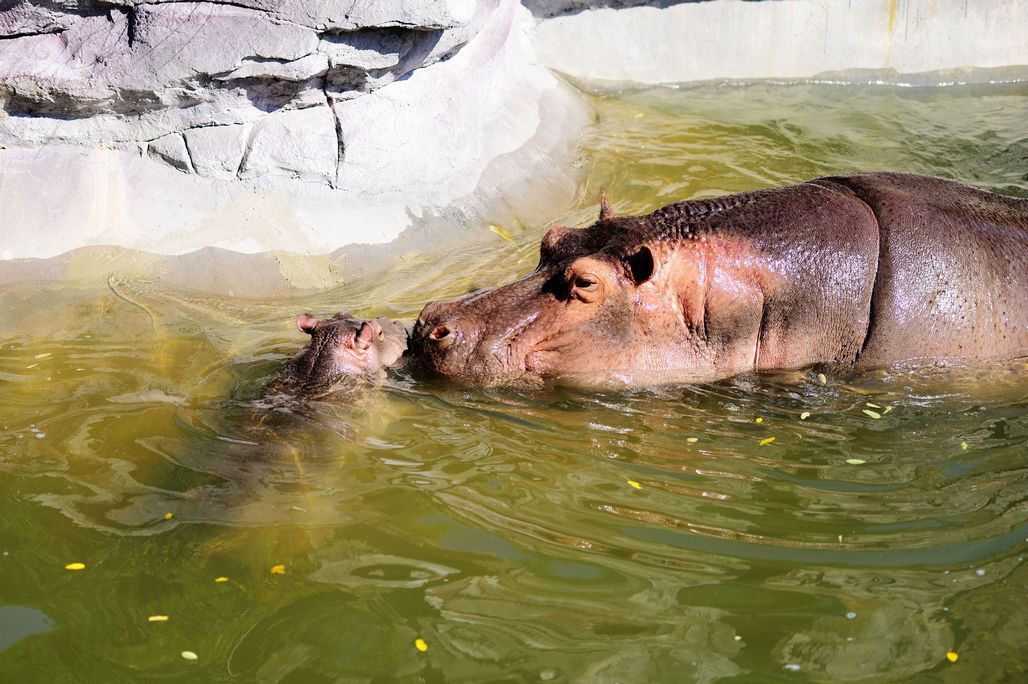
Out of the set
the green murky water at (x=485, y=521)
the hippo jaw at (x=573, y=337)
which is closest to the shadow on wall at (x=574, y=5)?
the green murky water at (x=485, y=521)

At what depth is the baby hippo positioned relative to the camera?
16.7ft

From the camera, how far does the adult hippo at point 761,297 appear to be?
16.7 feet

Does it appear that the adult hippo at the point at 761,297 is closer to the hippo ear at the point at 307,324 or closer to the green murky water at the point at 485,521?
the green murky water at the point at 485,521

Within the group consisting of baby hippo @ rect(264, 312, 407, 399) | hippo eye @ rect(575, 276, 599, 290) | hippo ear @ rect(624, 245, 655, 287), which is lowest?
baby hippo @ rect(264, 312, 407, 399)

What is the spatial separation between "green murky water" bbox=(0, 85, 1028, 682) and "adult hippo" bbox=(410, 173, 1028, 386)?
154 millimetres

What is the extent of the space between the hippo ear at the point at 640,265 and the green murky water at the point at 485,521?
587 millimetres

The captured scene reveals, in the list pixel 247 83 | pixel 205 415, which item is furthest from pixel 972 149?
pixel 205 415

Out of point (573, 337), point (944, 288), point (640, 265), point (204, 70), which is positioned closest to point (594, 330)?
point (573, 337)

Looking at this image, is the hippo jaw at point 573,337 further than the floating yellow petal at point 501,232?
No

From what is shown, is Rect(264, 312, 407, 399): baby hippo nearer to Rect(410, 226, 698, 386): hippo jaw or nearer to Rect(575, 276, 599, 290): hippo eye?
Rect(410, 226, 698, 386): hippo jaw

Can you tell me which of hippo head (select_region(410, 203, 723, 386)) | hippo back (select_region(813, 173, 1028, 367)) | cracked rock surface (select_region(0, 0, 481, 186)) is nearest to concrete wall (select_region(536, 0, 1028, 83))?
cracked rock surface (select_region(0, 0, 481, 186))

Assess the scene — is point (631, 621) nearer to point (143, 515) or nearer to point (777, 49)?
point (143, 515)

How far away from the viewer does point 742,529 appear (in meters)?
3.97

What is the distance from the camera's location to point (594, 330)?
205 inches
